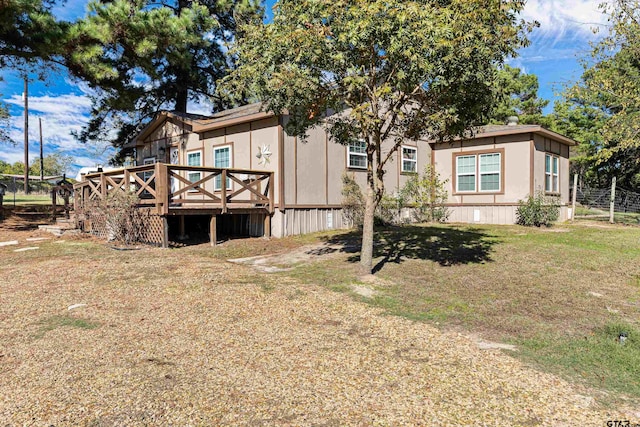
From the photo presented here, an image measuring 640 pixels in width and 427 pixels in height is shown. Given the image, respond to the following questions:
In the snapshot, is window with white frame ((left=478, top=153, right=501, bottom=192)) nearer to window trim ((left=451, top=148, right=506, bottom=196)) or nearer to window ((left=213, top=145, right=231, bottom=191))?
window trim ((left=451, top=148, right=506, bottom=196))

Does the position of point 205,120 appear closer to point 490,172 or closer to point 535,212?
point 490,172

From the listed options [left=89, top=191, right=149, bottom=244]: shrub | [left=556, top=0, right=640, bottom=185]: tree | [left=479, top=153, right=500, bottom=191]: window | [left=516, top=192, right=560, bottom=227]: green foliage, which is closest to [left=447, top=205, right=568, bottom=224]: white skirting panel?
[left=516, top=192, right=560, bottom=227]: green foliage

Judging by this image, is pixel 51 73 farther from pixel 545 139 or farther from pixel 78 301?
pixel 545 139

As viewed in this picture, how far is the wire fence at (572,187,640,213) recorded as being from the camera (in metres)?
18.2

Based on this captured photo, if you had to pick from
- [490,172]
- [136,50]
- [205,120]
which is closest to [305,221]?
[205,120]

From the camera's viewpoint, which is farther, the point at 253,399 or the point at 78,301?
the point at 78,301

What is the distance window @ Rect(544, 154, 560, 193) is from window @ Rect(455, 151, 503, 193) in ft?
6.20

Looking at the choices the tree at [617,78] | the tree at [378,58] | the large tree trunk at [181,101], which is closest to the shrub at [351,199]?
the tree at [378,58]

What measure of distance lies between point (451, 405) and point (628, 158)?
30.6m

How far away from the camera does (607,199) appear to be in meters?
18.9

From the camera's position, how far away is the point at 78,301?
5562 mm

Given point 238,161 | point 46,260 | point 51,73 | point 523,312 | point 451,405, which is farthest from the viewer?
point 51,73

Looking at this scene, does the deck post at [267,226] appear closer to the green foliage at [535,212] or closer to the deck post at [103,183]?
the deck post at [103,183]

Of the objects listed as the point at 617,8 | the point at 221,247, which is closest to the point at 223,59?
the point at 221,247
